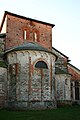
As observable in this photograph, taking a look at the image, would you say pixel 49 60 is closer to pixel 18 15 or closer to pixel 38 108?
pixel 38 108

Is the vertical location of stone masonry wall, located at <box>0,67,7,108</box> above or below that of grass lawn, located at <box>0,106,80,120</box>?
above

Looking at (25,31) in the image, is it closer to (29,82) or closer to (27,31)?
(27,31)

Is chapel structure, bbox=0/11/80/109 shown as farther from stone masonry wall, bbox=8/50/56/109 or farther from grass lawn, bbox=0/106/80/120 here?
grass lawn, bbox=0/106/80/120

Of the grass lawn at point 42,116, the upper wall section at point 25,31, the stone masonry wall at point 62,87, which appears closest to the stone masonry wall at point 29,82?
the grass lawn at point 42,116

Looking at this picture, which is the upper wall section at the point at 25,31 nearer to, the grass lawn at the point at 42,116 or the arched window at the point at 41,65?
the arched window at the point at 41,65

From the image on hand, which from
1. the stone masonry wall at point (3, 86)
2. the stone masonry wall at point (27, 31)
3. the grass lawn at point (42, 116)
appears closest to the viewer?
the grass lawn at point (42, 116)

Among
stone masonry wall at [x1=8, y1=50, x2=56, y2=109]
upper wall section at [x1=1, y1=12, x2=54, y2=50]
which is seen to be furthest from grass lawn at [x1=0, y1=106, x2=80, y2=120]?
upper wall section at [x1=1, y1=12, x2=54, y2=50]

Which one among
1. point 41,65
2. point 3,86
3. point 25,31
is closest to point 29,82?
point 41,65

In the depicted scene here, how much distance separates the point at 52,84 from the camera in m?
19.9

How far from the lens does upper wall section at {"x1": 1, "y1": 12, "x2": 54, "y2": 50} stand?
82.2 feet

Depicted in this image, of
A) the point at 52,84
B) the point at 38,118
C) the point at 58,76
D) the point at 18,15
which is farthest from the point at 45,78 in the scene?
the point at 18,15

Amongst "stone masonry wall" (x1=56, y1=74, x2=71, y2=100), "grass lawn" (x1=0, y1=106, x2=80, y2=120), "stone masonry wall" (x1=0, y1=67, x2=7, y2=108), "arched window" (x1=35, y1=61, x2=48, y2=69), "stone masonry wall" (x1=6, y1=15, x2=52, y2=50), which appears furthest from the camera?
"stone masonry wall" (x1=6, y1=15, x2=52, y2=50)

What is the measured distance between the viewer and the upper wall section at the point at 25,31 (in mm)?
25041

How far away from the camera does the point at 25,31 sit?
86.1 ft
